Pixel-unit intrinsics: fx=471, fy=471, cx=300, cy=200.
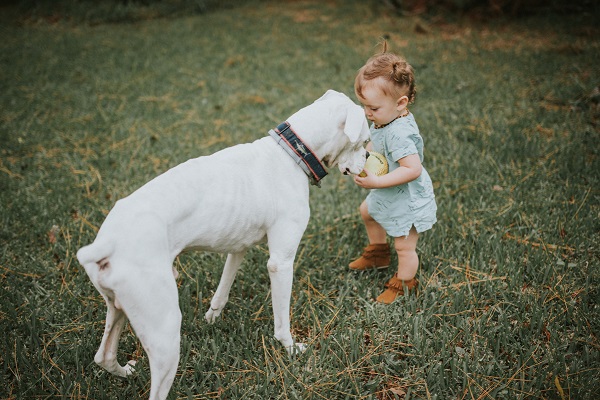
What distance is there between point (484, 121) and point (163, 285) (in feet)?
16.1

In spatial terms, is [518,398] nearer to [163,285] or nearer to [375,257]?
[375,257]

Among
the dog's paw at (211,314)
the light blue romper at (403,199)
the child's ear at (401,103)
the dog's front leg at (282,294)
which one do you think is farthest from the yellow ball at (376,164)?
the dog's paw at (211,314)

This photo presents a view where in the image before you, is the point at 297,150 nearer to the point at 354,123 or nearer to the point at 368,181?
the point at 354,123

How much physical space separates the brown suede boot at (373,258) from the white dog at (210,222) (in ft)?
2.86

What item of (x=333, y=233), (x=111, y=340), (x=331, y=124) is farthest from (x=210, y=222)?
(x=333, y=233)

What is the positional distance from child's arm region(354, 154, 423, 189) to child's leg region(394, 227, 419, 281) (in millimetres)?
413

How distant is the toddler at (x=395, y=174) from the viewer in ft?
9.08

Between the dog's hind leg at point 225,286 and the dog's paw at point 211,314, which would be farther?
the dog's paw at point 211,314

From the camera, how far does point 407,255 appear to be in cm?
309

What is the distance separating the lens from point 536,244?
11.6 ft

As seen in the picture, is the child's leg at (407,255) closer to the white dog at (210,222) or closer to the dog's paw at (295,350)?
the white dog at (210,222)

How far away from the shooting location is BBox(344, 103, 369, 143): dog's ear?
95.9 inches

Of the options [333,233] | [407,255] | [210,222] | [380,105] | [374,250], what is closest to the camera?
[210,222]

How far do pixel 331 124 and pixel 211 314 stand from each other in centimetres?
141
